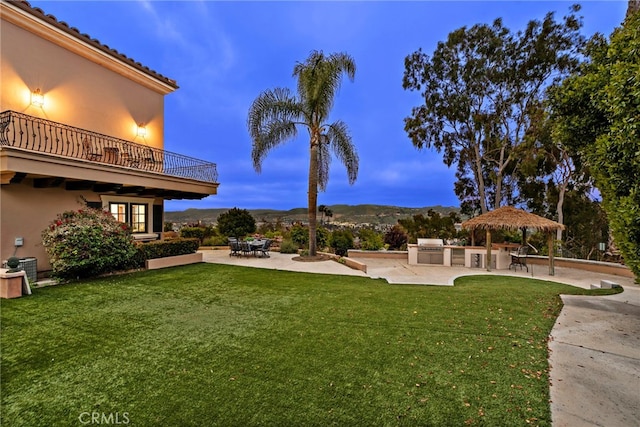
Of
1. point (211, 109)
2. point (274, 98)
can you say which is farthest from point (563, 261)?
point (211, 109)

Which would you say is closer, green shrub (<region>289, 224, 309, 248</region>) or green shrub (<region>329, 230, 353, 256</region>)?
green shrub (<region>329, 230, 353, 256</region>)

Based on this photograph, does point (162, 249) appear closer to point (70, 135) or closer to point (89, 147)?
point (89, 147)

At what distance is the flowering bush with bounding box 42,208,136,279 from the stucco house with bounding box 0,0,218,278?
95 centimetres

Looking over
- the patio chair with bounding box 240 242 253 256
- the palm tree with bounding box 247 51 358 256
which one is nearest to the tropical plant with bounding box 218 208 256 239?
the patio chair with bounding box 240 242 253 256

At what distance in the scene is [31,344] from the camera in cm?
399

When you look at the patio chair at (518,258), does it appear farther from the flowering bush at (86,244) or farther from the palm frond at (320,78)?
the flowering bush at (86,244)

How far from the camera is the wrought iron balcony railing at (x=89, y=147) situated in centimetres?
844

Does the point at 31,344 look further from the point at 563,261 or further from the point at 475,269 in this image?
the point at 563,261

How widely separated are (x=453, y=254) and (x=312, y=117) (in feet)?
29.3

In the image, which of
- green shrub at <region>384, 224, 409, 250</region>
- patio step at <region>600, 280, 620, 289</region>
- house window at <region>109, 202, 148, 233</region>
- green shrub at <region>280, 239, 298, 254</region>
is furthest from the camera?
green shrub at <region>384, 224, 409, 250</region>

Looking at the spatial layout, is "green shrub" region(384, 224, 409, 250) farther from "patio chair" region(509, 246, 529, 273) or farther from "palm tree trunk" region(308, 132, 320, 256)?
"palm tree trunk" region(308, 132, 320, 256)

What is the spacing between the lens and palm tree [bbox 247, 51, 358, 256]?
12.1m

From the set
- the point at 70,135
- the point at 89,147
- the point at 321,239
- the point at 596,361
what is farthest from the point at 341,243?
the point at 596,361

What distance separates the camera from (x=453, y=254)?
43.2 feet
